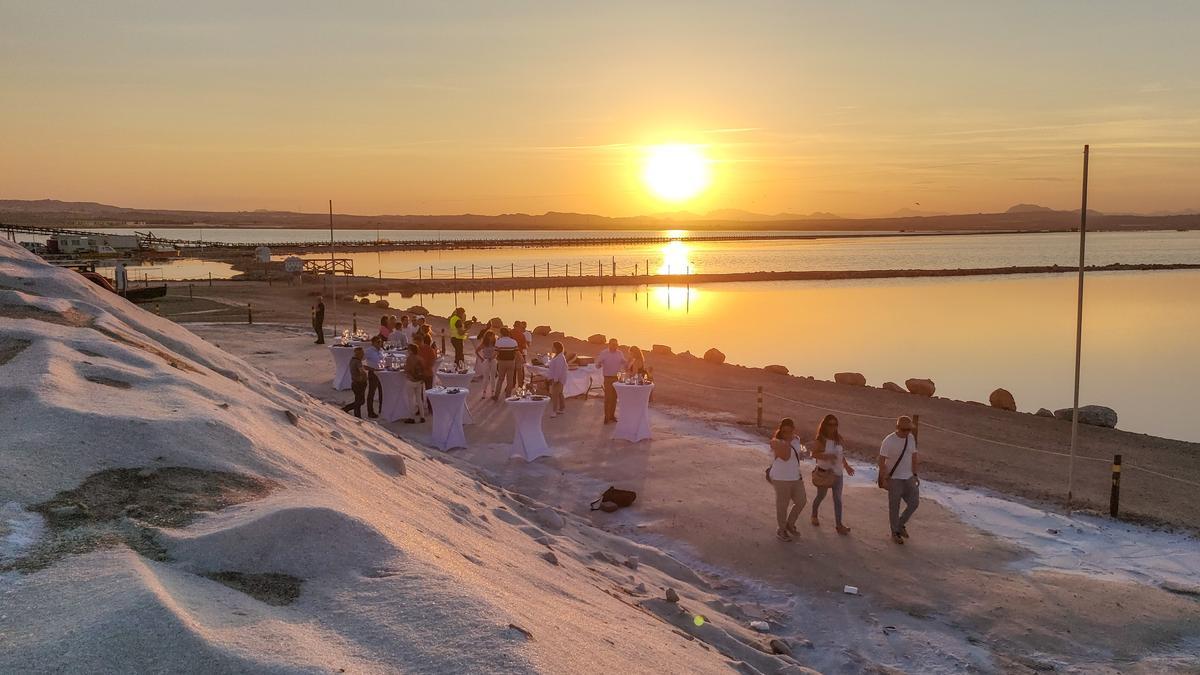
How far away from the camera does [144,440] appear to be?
4.56 meters

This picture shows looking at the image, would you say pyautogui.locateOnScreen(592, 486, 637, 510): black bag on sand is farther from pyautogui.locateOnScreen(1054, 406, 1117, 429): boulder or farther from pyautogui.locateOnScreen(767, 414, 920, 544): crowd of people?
pyautogui.locateOnScreen(1054, 406, 1117, 429): boulder

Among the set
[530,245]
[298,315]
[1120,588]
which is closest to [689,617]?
[1120,588]

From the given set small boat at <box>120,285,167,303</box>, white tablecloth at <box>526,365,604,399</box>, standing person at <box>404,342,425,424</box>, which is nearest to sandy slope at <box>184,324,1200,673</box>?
standing person at <box>404,342,425,424</box>

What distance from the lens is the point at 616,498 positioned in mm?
9578

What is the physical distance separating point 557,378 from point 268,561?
10473 mm

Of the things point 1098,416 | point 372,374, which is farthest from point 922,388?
point 372,374

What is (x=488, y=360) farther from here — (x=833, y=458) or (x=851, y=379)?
(x=851, y=379)

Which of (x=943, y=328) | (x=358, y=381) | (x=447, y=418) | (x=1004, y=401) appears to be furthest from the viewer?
(x=943, y=328)

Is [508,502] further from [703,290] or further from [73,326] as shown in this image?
[703,290]

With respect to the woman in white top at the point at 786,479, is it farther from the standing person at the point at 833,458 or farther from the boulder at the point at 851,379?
the boulder at the point at 851,379

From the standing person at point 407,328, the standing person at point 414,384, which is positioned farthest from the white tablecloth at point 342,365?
the standing person at point 414,384

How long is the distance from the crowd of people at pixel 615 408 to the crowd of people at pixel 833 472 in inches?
0.4

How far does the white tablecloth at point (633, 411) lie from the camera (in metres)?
12.3

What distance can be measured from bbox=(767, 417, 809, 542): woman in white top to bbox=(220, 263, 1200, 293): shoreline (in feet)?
140
